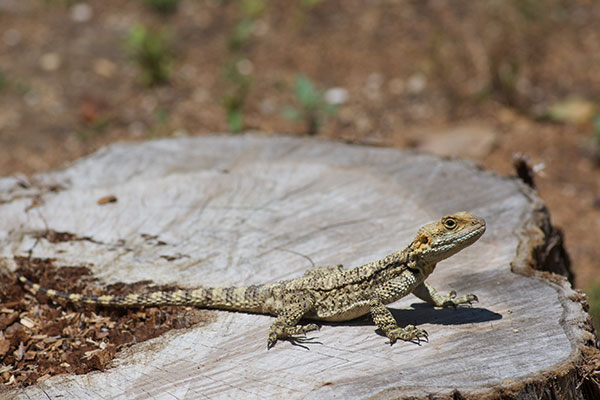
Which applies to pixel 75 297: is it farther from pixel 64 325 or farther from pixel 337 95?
pixel 337 95

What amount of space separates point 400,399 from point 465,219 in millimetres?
1264

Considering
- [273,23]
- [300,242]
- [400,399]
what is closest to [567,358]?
[400,399]

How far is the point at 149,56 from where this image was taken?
465 inches

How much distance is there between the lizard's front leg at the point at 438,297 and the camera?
4262 mm

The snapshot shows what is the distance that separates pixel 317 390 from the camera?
11.6 ft

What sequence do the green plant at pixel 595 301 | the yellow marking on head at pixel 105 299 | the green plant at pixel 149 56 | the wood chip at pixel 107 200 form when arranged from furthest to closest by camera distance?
the green plant at pixel 149 56 < the green plant at pixel 595 301 < the wood chip at pixel 107 200 < the yellow marking on head at pixel 105 299

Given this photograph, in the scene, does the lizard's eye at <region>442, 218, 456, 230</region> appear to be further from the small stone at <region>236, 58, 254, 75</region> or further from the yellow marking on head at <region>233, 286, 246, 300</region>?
the small stone at <region>236, 58, 254, 75</region>

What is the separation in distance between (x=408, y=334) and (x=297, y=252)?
135 cm

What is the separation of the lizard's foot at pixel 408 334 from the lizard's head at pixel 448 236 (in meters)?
0.47

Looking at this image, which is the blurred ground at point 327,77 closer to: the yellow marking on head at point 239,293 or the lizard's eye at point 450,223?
the yellow marking on head at point 239,293

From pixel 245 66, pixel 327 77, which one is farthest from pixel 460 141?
pixel 245 66

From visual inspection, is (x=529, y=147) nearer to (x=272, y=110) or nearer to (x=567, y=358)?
(x=272, y=110)

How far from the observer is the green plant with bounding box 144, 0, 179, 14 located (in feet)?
45.5

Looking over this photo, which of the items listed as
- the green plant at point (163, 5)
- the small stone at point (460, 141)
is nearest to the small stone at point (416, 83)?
the small stone at point (460, 141)
